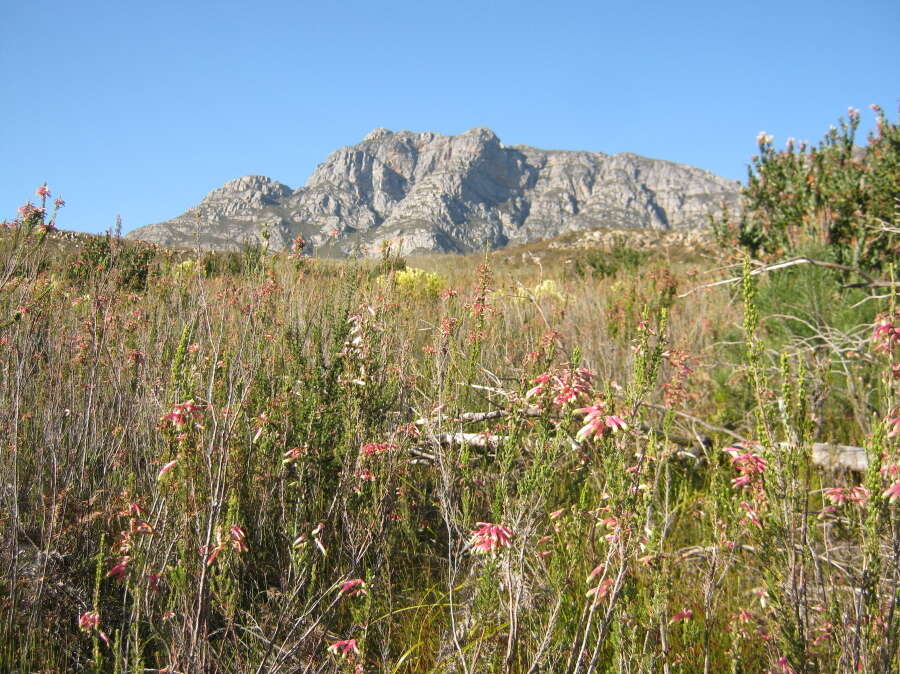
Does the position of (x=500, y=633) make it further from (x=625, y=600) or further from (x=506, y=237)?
(x=506, y=237)

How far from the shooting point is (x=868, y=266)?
5.88 meters

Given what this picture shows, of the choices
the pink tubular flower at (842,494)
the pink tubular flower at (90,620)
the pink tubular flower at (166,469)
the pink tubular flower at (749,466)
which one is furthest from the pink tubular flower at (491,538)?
the pink tubular flower at (90,620)

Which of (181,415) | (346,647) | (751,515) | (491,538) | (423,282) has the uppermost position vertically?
(423,282)

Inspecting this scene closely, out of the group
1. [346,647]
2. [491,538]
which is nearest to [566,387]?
[491,538]

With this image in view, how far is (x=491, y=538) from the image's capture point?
130 centimetres

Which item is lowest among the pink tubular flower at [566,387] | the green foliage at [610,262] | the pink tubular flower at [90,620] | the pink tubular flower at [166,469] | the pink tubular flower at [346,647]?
the pink tubular flower at [90,620]

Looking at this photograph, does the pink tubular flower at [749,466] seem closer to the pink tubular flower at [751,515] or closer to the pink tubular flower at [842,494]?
the pink tubular flower at [751,515]

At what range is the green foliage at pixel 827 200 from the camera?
19.7ft

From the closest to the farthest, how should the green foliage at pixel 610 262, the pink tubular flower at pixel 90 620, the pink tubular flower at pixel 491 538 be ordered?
the pink tubular flower at pixel 491 538 < the pink tubular flower at pixel 90 620 < the green foliage at pixel 610 262

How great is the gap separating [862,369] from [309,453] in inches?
161

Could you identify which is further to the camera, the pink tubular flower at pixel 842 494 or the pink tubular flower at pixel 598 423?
the pink tubular flower at pixel 842 494

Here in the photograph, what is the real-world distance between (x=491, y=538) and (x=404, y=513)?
0.87 meters

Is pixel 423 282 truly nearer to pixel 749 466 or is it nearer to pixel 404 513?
pixel 404 513

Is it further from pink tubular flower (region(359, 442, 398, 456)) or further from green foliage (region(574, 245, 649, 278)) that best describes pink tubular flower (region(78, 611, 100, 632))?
green foliage (region(574, 245, 649, 278))
